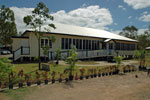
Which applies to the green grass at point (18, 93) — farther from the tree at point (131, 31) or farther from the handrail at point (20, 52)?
the tree at point (131, 31)

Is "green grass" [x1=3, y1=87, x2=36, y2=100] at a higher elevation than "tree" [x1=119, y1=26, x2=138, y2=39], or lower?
lower

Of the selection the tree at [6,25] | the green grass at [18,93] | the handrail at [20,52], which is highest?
the tree at [6,25]

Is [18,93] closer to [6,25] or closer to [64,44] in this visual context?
[64,44]

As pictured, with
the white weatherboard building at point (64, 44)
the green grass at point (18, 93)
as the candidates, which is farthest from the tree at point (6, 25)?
the green grass at point (18, 93)

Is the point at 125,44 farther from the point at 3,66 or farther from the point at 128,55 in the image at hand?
the point at 3,66

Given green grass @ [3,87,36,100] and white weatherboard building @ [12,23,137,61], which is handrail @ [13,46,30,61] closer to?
white weatherboard building @ [12,23,137,61]

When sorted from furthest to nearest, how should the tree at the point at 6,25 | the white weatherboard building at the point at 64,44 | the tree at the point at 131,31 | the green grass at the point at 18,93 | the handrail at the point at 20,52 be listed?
the tree at the point at 131,31
the tree at the point at 6,25
the white weatherboard building at the point at 64,44
the handrail at the point at 20,52
the green grass at the point at 18,93

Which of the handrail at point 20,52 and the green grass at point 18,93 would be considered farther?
the handrail at point 20,52

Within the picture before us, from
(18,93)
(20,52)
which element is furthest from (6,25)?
(18,93)

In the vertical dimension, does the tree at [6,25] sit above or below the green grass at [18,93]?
above

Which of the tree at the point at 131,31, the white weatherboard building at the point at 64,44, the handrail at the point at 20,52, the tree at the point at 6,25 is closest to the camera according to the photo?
the handrail at the point at 20,52

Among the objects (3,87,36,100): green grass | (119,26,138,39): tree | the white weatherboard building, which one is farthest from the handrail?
(119,26,138,39): tree

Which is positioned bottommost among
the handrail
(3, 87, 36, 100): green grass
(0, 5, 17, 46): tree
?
(3, 87, 36, 100): green grass

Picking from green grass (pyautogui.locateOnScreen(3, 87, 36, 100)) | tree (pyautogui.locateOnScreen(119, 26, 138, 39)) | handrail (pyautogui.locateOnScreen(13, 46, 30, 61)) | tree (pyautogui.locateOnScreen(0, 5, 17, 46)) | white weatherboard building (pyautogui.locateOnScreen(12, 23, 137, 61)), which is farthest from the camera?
tree (pyautogui.locateOnScreen(119, 26, 138, 39))
